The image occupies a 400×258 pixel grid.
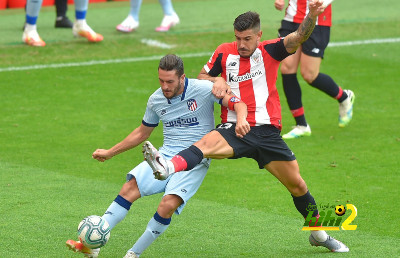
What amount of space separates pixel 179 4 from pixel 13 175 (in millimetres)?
10856

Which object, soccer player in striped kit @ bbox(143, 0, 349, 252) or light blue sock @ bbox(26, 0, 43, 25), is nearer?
soccer player in striped kit @ bbox(143, 0, 349, 252)

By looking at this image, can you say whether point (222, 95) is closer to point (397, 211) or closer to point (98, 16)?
point (397, 211)

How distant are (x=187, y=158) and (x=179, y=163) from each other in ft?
0.35

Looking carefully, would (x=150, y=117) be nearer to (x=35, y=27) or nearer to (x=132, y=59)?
(x=132, y=59)

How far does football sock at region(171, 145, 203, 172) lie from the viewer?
22.5 feet

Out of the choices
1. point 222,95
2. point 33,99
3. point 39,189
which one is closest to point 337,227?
point 222,95

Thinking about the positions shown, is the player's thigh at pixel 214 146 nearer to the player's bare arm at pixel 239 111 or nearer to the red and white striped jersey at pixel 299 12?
the player's bare arm at pixel 239 111

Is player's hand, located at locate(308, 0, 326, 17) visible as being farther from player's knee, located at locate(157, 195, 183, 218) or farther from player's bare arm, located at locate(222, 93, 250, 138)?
player's knee, located at locate(157, 195, 183, 218)

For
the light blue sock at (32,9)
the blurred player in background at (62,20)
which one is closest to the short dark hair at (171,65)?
the light blue sock at (32,9)

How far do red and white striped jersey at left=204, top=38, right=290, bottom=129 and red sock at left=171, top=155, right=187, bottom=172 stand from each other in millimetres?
888

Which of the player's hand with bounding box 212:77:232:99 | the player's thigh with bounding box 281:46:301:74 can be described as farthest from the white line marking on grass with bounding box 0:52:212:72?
the player's hand with bounding box 212:77:232:99

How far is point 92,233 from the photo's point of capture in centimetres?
688

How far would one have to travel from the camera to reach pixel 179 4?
20141 mm

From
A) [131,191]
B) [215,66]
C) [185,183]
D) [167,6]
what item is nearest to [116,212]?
[131,191]
